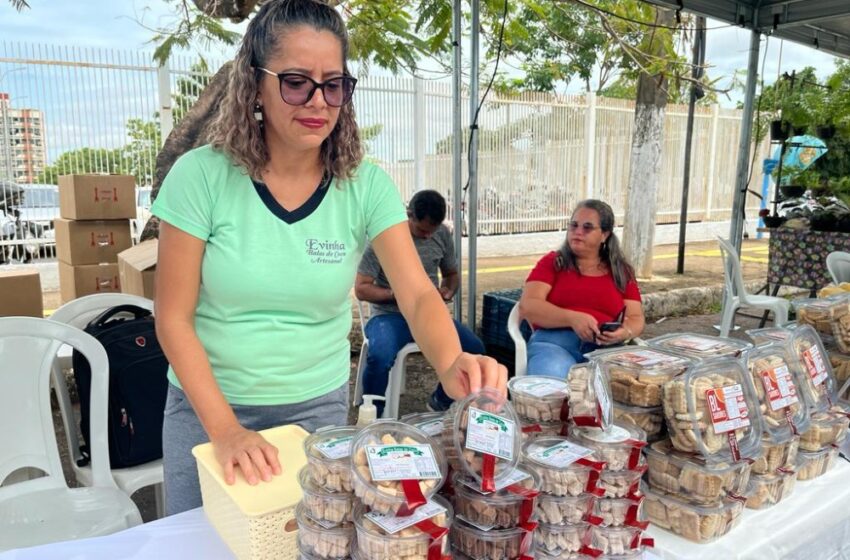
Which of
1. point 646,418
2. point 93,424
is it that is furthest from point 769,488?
point 93,424

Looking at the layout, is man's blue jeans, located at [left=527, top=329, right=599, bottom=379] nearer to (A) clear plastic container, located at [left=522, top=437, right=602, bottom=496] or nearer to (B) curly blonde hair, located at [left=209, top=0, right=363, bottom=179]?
(A) clear plastic container, located at [left=522, top=437, right=602, bottom=496]

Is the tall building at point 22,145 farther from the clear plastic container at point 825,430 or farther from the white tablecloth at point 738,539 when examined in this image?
the clear plastic container at point 825,430

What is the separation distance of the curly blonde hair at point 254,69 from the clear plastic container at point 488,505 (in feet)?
2.40

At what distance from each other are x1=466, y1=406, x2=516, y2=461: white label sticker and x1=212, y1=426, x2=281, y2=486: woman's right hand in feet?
1.15

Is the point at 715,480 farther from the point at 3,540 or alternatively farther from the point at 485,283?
the point at 485,283

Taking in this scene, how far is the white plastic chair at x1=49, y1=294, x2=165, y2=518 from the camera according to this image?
2.00 m

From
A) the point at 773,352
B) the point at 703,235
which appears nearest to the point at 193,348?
the point at 773,352

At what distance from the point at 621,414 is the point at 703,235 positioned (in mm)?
11834

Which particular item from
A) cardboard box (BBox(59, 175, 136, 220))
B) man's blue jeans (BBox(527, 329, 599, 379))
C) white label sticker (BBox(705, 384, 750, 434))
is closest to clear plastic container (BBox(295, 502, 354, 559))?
white label sticker (BBox(705, 384, 750, 434))

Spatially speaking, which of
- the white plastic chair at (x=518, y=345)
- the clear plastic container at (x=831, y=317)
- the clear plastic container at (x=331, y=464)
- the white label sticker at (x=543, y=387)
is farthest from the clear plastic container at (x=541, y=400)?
the white plastic chair at (x=518, y=345)

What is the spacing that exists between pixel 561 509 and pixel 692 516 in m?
0.39

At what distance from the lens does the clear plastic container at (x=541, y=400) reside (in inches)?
48.0

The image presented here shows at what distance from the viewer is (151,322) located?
2219mm

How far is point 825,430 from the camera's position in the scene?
5.03ft
